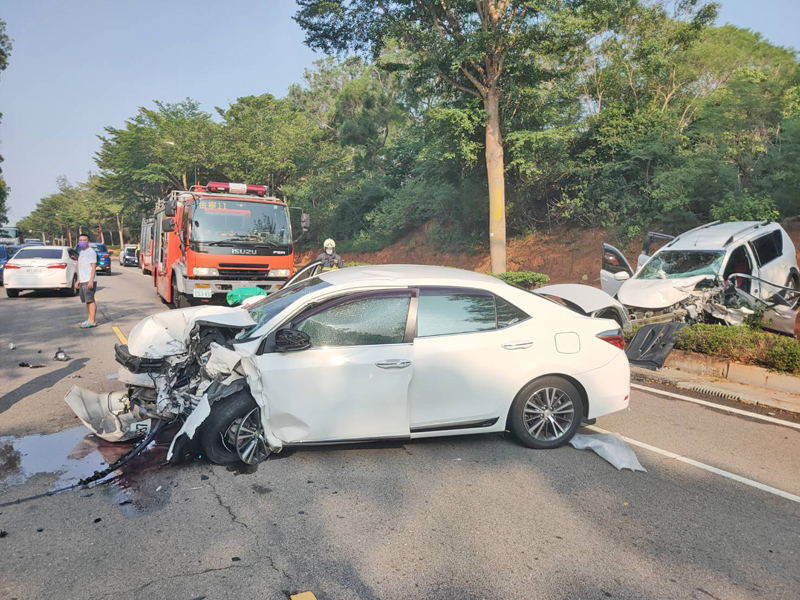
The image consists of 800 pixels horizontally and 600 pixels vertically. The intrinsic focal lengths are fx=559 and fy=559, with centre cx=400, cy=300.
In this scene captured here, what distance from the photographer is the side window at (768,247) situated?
10.4 meters

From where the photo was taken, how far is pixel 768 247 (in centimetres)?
1069

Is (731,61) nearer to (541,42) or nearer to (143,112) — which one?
(541,42)

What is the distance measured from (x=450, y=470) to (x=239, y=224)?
917 cm

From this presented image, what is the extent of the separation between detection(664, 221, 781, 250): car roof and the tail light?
630 centimetres

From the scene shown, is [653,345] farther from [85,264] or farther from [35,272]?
[35,272]

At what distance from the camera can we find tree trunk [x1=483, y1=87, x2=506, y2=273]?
16.6 metres

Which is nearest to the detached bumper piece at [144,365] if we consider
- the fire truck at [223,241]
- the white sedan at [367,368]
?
the white sedan at [367,368]

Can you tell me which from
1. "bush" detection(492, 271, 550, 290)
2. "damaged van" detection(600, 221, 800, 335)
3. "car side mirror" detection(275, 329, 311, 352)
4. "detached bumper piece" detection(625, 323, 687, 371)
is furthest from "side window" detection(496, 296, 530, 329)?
"bush" detection(492, 271, 550, 290)

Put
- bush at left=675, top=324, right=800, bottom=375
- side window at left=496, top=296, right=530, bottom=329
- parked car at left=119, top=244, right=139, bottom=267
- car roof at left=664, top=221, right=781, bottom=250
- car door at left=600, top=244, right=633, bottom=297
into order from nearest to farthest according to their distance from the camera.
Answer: side window at left=496, top=296, right=530, bottom=329 → bush at left=675, top=324, right=800, bottom=375 → car roof at left=664, top=221, right=781, bottom=250 → car door at left=600, top=244, right=633, bottom=297 → parked car at left=119, top=244, right=139, bottom=267

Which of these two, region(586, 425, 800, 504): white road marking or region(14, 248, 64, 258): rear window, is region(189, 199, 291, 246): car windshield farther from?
region(586, 425, 800, 504): white road marking

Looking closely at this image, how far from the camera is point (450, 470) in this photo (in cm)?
449

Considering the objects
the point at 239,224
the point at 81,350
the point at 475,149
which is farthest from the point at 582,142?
the point at 81,350

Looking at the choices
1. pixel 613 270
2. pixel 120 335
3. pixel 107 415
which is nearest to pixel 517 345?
pixel 107 415

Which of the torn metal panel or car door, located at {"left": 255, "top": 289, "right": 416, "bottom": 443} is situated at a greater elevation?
car door, located at {"left": 255, "top": 289, "right": 416, "bottom": 443}
